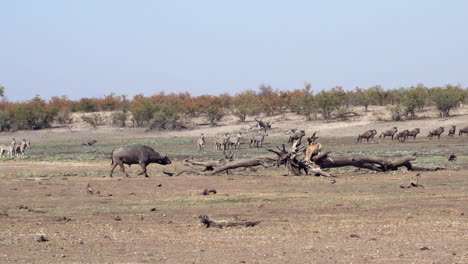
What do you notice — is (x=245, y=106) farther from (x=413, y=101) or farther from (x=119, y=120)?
(x=413, y=101)

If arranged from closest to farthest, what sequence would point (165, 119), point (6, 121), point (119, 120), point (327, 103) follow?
point (327, 103) < point (165, 119) < point (6, 121) < point (119, 120)

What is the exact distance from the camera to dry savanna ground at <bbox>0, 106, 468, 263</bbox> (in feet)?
35.8

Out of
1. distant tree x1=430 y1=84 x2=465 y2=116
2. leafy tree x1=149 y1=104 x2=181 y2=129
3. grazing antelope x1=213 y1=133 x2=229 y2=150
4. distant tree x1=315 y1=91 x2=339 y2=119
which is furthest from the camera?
leafy tree x1=149 y1=104 x2=181 y2=129

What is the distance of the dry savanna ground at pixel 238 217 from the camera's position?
10906 millimetres

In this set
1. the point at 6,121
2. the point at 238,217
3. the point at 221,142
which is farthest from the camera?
the point at 6,121

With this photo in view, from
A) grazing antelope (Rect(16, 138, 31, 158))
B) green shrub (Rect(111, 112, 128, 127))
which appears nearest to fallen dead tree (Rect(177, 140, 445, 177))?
grazing antelope (Rect(16, 138, 31, 158))

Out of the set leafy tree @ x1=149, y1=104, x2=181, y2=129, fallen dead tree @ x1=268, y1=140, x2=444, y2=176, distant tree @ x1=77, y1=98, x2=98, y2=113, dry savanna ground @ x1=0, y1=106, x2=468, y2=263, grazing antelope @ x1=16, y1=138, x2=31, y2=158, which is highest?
distant tree @ x1=77, y1=98, x2=98, y2=113

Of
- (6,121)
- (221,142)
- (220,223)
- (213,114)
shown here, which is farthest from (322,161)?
(6,121)

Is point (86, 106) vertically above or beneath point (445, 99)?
above

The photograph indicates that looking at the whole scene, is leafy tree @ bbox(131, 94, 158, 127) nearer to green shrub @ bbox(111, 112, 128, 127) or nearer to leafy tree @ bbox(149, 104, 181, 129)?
green shrub @ bbox(111, 112, 128, 127)

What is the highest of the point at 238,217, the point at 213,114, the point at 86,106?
the point at 86,106

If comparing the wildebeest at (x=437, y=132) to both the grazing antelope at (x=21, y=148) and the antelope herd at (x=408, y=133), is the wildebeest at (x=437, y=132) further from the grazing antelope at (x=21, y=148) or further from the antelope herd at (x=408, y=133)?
the grazing antelope at (x=21, y=148)

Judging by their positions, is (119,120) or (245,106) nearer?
(245,106)

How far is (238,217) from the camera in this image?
14.7 m
